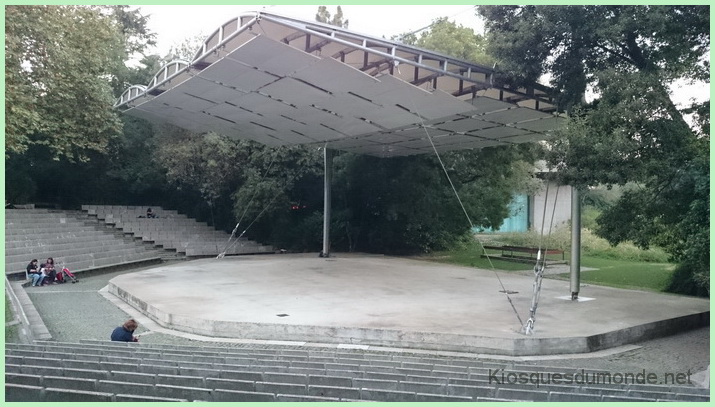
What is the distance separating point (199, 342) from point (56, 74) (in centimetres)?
1102

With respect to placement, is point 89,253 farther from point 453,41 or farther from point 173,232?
point 453,41

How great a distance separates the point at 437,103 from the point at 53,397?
34.1 feet

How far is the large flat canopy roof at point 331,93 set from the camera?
11.6m

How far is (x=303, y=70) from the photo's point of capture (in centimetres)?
1199

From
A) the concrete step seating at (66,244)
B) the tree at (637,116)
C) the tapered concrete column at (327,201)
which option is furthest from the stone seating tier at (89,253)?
the tree at (637,116)

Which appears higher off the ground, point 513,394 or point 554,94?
point 554,94

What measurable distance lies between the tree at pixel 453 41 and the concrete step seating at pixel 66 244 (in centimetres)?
1479

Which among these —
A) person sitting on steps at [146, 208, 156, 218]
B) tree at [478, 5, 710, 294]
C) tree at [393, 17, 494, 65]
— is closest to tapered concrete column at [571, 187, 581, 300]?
tree at [478, 5, 710, 294]

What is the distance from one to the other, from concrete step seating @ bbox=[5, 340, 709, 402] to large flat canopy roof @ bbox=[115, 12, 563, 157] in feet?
21.8

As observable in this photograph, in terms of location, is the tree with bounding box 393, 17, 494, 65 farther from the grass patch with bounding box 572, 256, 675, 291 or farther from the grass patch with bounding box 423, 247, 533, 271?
the grass patch with bounding box 572, 256, 675, 291

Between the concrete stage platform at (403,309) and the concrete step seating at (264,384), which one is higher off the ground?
the concrete step seating at (264,384)

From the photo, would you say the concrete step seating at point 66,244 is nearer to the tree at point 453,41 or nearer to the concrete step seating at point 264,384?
the concrete step seating at point 264,384

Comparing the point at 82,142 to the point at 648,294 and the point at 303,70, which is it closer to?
the point at 303,70

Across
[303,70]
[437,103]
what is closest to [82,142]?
[303,70]
